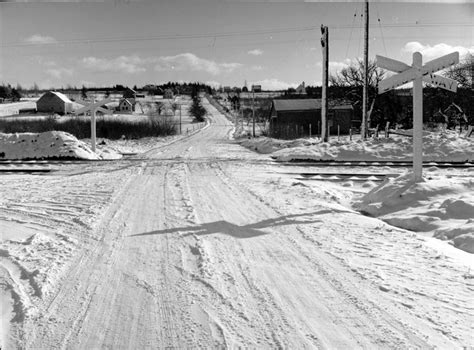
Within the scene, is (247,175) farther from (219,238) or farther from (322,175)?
(219,238)

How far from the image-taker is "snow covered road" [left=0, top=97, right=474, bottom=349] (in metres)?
3.66

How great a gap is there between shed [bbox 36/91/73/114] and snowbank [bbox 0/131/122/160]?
8713 cm

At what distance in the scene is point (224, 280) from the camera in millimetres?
4898

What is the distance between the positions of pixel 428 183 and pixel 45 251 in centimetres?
785

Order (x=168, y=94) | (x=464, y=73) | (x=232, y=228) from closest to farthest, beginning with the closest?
(x=232, y=228) → (x=464, y=73) → (x=168, y=94)

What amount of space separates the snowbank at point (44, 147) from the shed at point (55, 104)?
87.1 m

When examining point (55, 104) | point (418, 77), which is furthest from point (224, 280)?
point (55, 104)

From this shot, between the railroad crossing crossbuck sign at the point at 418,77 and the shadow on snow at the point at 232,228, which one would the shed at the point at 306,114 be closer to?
the railroad crossing crossbuck sign at the point at 418,77

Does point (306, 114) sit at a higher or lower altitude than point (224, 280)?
higher

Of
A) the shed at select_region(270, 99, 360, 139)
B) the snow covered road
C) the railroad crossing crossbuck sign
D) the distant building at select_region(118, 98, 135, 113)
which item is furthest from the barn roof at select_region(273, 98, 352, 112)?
the snow covered road

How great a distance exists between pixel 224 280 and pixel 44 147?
2174 cm

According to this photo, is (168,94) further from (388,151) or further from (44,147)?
(388,151)

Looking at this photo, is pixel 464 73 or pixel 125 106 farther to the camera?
pixel 125 106

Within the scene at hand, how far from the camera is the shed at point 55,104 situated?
10750 cm
